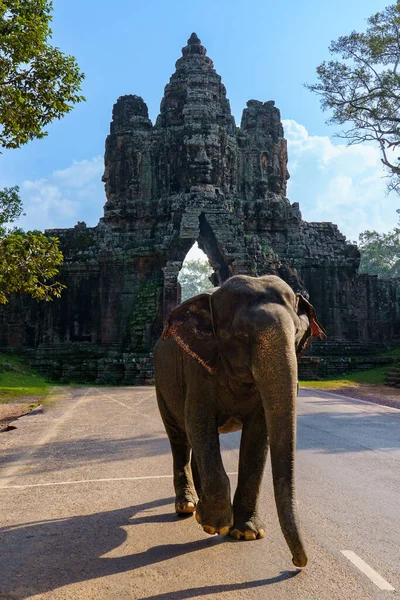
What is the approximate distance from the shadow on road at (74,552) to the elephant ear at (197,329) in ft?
4.30

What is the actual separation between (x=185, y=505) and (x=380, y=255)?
6211 cm

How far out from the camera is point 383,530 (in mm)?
4340

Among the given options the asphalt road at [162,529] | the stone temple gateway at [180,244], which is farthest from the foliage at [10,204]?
the asphalt road at [162,529]

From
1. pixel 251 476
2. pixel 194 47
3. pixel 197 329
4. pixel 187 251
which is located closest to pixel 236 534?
pixel 251 476

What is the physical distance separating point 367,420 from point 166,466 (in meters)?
5.64

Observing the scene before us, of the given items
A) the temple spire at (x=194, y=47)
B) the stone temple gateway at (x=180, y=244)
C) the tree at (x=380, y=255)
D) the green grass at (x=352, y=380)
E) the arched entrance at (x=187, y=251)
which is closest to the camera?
the green grass at (x=352, y=380)

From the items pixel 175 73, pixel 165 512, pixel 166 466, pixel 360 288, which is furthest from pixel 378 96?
pixel 165 512

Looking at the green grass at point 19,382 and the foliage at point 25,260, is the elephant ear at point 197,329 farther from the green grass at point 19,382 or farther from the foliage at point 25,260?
the green grass at point 19,382

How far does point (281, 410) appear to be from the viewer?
351 cm

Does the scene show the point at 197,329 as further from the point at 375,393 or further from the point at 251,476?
the point at 375,393

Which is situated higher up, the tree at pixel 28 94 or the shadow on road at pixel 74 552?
the tree at pixel 28 94

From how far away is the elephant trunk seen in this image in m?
3.43

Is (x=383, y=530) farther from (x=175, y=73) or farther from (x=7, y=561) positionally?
(x=175, y=73)

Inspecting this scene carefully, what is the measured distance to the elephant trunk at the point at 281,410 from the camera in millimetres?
3430
